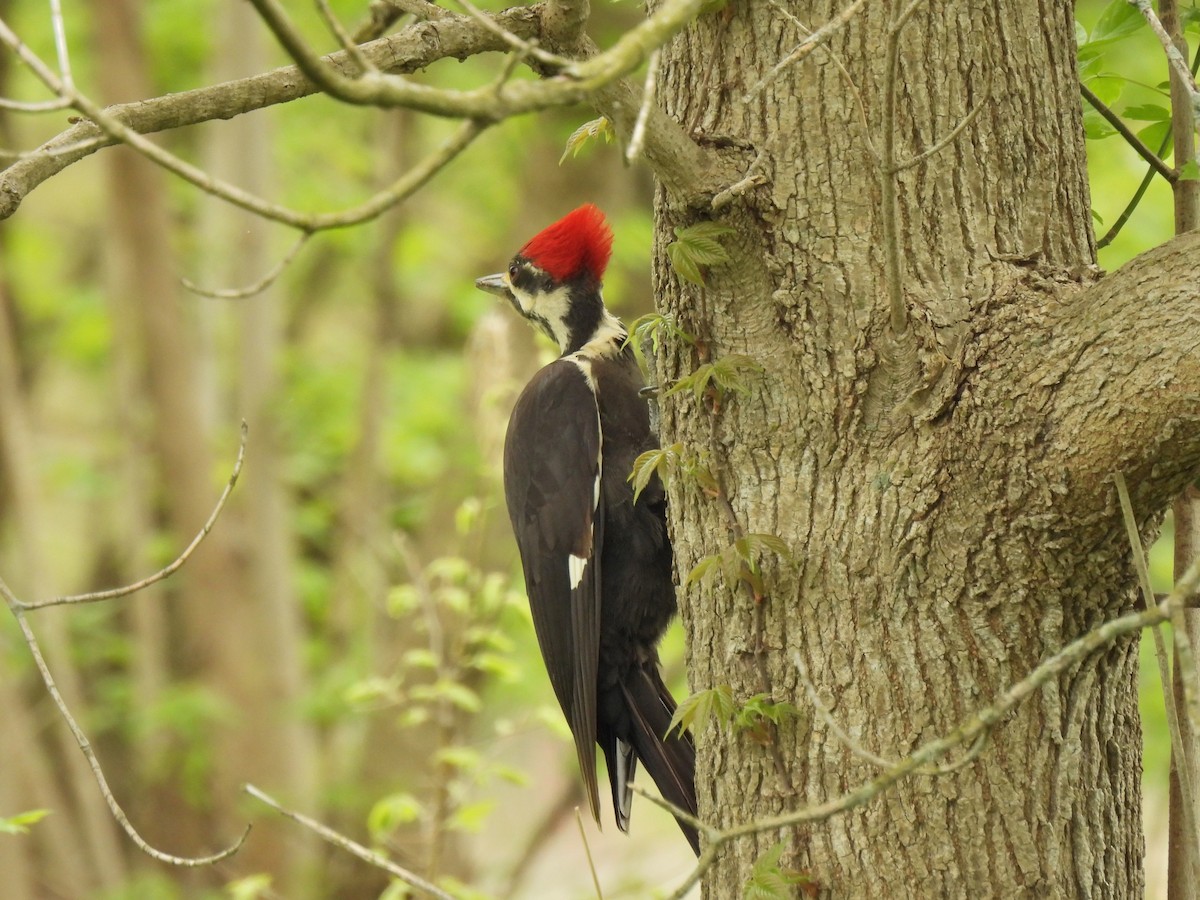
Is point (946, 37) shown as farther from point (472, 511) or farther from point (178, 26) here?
point (178, 26)

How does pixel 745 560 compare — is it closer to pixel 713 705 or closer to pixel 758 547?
pixel 758 547

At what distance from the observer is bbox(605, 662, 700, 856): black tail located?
9.36 feet

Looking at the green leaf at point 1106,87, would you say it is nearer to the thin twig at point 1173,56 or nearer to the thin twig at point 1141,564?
the thin twig at point 1173,56

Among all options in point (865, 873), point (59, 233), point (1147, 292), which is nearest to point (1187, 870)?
point (865, 873)

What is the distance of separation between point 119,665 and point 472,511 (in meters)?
5.23

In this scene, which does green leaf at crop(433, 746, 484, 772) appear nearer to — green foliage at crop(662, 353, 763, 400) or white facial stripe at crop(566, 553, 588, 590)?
white facial stripe at crop(566, 553, 588, 590)

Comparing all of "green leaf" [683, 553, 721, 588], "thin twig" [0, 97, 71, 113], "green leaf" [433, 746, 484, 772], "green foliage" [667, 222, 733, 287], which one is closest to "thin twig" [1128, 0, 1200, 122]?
"green foliage" [667, 222, 733, 287]

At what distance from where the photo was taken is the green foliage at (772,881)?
1549 millimetres

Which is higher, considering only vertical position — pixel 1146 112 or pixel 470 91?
pixel 1146 112

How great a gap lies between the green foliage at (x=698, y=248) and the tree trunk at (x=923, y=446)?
1.1 inches

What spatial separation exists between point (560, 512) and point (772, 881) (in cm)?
169

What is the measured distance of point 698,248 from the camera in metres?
1.61

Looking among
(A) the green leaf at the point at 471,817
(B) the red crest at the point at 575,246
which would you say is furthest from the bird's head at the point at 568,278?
(A) the green leaf at the point at 471,817

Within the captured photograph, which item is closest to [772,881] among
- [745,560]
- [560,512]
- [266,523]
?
[745,560]
